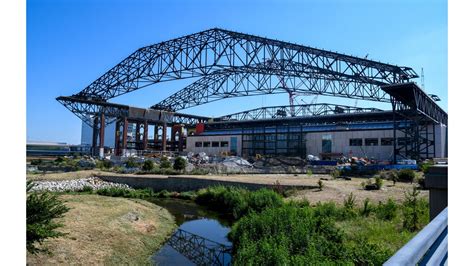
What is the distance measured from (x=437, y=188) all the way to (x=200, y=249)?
Answer: 9.47 meters

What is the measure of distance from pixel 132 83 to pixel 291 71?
29.0m

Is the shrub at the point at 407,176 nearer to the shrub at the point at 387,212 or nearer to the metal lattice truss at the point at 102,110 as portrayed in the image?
the shrub at the point at 387,212

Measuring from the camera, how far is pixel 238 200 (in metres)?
17.9

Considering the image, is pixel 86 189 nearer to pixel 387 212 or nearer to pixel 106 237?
pixel 106 237

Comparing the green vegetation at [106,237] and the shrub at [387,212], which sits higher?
Answer: the shrub at [387,212]

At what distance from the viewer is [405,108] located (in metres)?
40.9

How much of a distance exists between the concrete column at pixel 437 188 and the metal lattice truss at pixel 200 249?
7.20m

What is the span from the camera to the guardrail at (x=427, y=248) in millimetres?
2037

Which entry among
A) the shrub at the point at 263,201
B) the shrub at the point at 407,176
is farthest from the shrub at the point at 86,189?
the shrub at the point at 407,176

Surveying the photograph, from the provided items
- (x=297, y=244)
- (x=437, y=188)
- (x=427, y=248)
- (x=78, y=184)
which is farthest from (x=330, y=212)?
(x=78, y=184)

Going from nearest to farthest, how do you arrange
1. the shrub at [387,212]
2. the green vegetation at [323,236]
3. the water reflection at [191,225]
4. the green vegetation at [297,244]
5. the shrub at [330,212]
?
the green vegetation at [297,244] < the green vegetation at [323,236] < the water reflection at [191,225] < the shrub at [387,212] < the shrub at [330,212]
